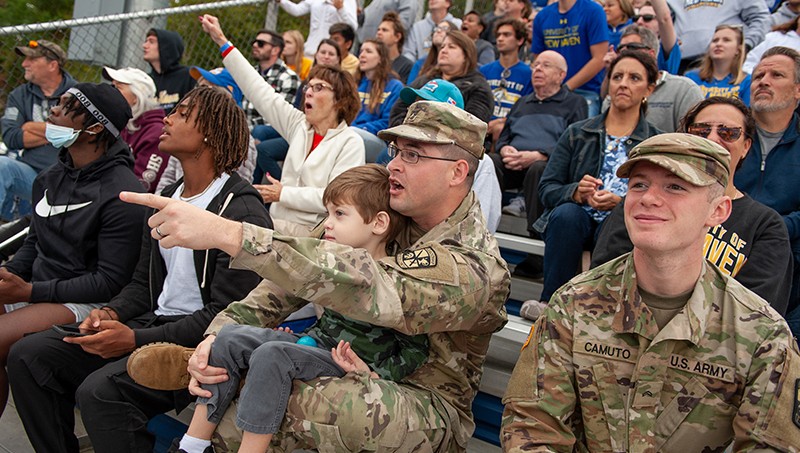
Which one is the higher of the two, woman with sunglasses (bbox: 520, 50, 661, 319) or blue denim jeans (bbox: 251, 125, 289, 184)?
woman with sunglasses (bbox: 520, 50, 661, 319)

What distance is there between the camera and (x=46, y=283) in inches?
110

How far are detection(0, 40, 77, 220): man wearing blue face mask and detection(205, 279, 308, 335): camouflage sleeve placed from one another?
3.73m

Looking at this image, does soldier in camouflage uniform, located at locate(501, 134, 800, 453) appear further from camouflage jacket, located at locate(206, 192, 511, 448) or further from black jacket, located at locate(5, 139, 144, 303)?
black jacket, located at locate(5, 139, 144, 303)

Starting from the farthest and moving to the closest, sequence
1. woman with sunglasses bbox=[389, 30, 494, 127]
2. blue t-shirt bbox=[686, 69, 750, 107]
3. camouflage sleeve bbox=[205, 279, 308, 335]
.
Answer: blue t-shirt bbox=[686, 69, 750, 107], woman with sunglasses bbox=[389, 30, 494, 127], camouflage sleeve bbox=[205, 279, 308, 335]

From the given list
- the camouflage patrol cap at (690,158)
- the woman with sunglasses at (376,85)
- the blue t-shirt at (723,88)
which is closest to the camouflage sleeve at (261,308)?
the camouflage patrol cap at (690,158)

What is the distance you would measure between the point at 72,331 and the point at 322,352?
1.38 m

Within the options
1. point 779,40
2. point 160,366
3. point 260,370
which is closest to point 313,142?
point 160,366

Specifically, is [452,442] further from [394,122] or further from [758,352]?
[394,122]

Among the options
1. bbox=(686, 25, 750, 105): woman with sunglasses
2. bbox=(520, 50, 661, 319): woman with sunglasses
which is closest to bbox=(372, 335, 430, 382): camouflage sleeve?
bbox=(520, 50, 661, 319): woman with sunglasses

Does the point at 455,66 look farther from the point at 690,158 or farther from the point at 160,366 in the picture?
the point at 160,366

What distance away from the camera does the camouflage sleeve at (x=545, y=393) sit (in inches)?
64.6

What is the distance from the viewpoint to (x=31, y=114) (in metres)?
5.03

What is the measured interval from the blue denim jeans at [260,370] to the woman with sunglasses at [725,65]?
4203 millimetres

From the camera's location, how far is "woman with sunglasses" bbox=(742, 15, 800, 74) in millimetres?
5043
